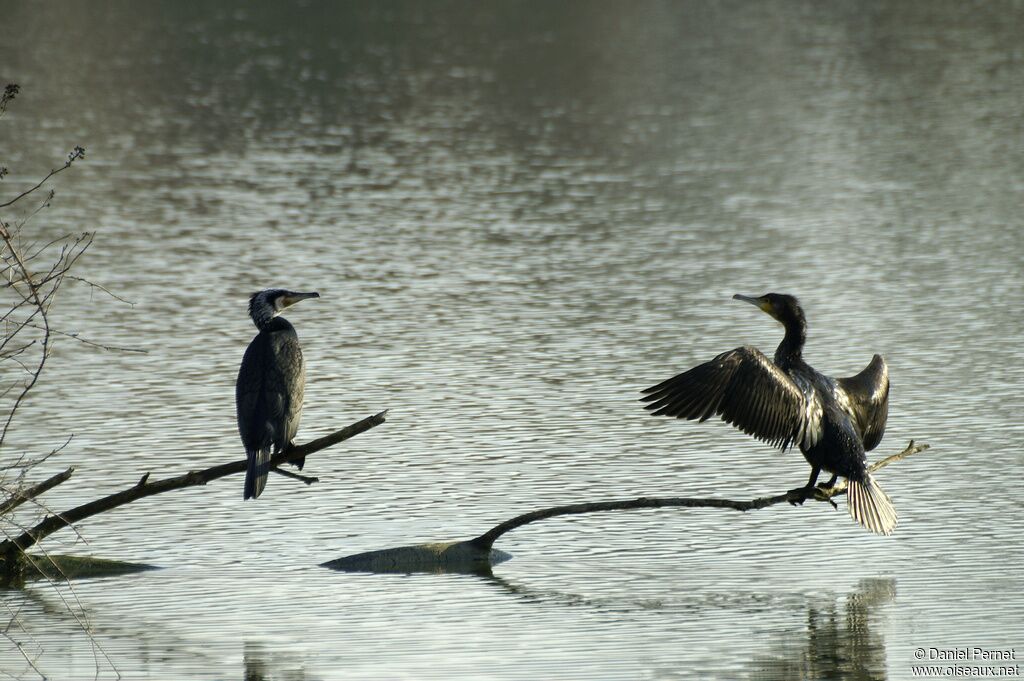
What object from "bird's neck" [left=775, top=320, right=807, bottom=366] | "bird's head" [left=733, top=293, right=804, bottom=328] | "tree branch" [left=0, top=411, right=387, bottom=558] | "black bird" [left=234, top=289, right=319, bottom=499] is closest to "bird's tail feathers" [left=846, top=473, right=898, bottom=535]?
"bird's neck" [left=775, top=320, right=807, bottom=366]

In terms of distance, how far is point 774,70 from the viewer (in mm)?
35875

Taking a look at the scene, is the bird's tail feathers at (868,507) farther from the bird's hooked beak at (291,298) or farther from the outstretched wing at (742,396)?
the bird's hooked beak at (291,298)

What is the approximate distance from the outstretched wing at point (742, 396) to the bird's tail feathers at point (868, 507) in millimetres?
511

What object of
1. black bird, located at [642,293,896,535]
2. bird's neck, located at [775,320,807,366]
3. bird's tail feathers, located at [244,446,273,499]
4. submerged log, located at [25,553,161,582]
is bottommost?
submerged log, located at [25,553,161,582]

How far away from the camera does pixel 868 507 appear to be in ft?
30.3

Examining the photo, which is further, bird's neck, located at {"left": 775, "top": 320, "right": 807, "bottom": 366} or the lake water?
bird's neck, located at {"left": 775, "top": 320, "right": 807, "bottom": 366}

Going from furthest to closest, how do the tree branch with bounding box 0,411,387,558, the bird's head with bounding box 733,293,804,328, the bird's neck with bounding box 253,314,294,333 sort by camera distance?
the bird's neck with bounding box 253,314,294,333
the bird's head with bounding box 733,293,804,328
the tree branch with bounding box 0,411,387,558

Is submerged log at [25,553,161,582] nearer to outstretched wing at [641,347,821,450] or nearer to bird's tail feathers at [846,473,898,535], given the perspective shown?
outstretched wing at [641,347,821,450]

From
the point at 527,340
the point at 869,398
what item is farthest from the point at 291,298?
the point at 527,340

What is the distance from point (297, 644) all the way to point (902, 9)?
131 feet

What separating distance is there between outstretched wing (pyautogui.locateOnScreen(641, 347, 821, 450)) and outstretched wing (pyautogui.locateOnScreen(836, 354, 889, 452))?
26.1 inches

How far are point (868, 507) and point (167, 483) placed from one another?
365 centimetres

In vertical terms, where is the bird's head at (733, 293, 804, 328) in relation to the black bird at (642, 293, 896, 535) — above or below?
above

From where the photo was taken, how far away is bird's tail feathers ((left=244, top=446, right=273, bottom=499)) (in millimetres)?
8828
